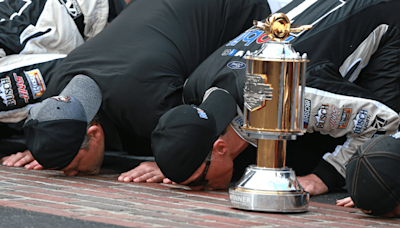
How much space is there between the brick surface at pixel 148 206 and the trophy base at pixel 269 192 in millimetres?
34

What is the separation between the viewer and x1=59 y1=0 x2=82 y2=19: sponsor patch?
4.49m

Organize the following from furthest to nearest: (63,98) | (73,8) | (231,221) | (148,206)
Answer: (73,8)
(63,98)
(148,206)
(231,221)

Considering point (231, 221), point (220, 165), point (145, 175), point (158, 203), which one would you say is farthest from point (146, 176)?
point (231, 221)

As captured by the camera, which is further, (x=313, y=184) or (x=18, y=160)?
(x=18, y=160)

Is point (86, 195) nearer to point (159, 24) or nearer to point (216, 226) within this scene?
point (216, 226)

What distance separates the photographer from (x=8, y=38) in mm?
4223

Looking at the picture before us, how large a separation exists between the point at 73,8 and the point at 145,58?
1162 millimetres

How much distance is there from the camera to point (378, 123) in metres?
3.16

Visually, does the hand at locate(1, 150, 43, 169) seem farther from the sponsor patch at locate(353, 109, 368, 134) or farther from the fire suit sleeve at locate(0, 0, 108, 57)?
the sponsor patch at locate(353, 109, 368, 134)

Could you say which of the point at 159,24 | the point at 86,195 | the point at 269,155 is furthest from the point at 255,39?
the point at 86,195

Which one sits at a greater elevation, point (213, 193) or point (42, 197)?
point (42, 197)

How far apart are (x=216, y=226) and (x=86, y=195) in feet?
3.03

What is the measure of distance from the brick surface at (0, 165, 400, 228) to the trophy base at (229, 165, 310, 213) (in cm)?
3

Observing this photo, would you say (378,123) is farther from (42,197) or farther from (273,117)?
(42,197)
